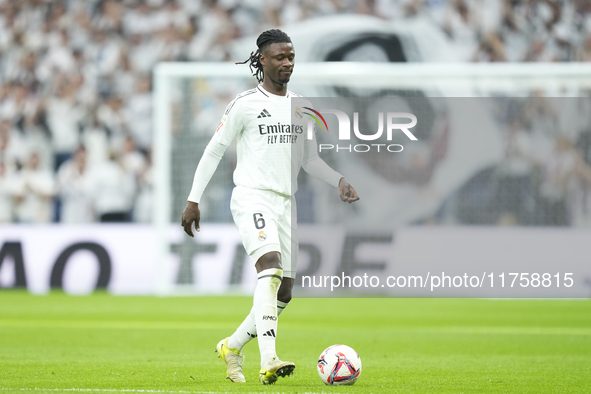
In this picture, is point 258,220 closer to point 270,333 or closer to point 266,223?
point 266,223

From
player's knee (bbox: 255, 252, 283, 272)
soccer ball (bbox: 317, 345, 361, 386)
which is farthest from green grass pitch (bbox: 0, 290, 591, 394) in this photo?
player's knee (bbox: 255, 252, 283, 272)

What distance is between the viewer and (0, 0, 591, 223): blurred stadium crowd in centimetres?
1540

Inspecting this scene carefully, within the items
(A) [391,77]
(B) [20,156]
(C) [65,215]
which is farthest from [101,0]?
(A) [391,77]

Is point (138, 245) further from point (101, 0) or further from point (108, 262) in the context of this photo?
point (101, 0)

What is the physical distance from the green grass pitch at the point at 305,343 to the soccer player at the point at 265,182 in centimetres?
55

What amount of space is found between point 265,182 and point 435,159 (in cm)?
773

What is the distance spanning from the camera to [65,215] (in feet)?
49.9

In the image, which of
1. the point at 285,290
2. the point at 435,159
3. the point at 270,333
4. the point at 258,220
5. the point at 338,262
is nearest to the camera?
the point at 270,333

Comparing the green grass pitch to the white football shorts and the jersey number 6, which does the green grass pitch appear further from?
the jersey number 6

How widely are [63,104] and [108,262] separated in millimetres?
4297

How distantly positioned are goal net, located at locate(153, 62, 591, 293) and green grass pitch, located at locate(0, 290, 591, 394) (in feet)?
3.46

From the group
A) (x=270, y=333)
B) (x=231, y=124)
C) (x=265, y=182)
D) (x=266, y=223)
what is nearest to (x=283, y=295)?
(x=270, y=333)

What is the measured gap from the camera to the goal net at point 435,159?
12734 mm

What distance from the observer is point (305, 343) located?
875 centimetres
